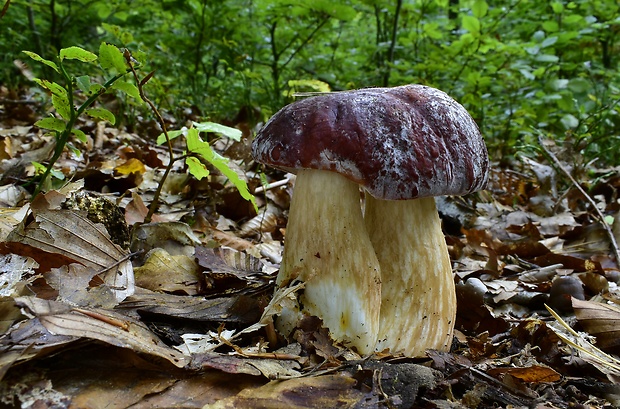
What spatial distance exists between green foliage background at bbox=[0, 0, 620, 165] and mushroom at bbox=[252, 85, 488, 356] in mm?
3285

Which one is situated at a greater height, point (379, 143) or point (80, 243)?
point (379, 143)

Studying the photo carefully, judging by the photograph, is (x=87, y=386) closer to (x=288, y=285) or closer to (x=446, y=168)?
(x=288, y=285)

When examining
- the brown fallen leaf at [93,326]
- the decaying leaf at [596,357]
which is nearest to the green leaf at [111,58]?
the brown fallen leaf at [93,326]

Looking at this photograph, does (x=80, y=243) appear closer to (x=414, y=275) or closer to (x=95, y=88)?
(x=95, y=88)

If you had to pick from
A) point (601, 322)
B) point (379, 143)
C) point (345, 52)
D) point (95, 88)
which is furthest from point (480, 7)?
point (95, 88)

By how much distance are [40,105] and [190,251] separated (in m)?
4.71

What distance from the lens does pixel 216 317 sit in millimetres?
2123

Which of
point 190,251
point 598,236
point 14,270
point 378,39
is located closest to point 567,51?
point 378,39

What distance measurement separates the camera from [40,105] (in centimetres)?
638

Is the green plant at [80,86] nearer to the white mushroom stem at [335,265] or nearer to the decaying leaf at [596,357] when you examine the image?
the white mushroom stem at [335,265]

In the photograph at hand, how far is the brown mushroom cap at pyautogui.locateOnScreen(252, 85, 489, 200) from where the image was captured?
1954 millimetres

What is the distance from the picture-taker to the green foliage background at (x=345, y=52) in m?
6.45

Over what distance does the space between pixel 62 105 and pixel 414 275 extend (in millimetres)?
1983

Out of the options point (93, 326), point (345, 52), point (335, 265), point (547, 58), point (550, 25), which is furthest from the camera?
A: point (345, 52)
